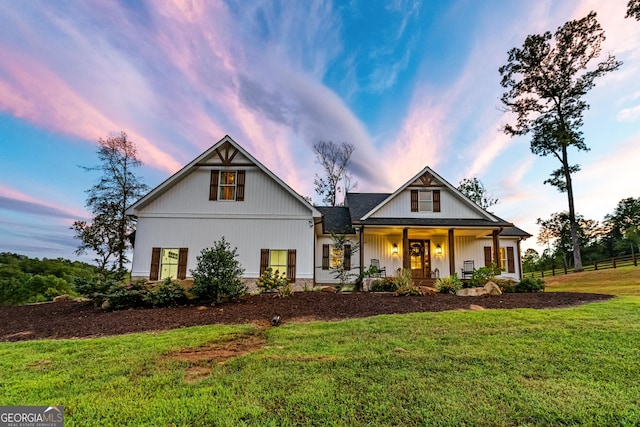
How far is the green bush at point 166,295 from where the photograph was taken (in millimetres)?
9188

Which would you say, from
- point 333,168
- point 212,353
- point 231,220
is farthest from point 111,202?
point 333,168

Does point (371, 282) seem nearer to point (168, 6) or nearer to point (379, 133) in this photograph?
point (379, 133)

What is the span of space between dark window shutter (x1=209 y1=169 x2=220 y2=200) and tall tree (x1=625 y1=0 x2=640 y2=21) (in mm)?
19165

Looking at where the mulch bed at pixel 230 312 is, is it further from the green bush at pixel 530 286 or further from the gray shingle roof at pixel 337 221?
the gray shingle roof at pixel 337 221

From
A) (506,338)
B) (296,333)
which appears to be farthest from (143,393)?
(506,338)

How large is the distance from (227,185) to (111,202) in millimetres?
7489

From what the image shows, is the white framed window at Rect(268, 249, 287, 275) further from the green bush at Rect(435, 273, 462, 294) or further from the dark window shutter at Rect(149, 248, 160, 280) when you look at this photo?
the green bush at Rect(435, 273, 462, 294)

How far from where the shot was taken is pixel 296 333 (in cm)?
598

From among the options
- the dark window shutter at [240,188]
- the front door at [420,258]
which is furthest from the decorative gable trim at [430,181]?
the dark window shutter at [240,188]

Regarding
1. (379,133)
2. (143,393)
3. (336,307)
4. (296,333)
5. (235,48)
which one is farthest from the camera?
(379,133)

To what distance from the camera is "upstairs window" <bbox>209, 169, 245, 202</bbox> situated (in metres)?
13.7

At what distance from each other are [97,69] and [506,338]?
46.9 feet

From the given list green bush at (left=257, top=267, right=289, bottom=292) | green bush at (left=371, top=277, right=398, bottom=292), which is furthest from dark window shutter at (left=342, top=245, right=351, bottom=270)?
green bush at (left=257, top=267, right=289, bottom=292)

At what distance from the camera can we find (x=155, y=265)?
42.8ft
